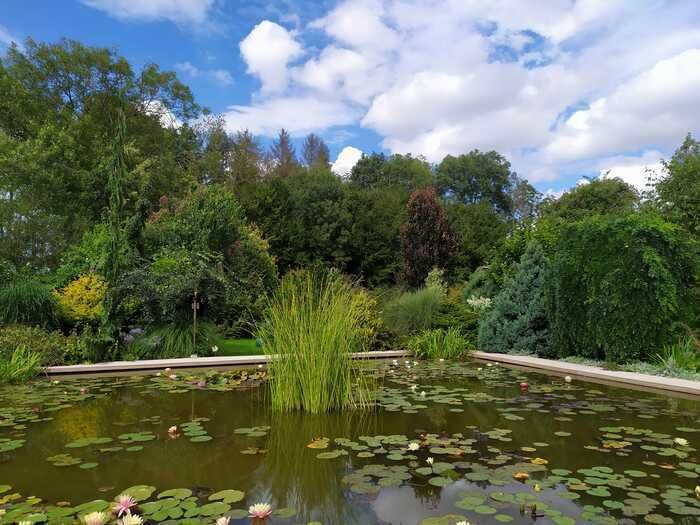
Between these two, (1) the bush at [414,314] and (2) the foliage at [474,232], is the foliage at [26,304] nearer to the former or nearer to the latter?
(1) the bush at [414,314]

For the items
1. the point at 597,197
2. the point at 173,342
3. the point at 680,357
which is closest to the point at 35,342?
the point at 173,342

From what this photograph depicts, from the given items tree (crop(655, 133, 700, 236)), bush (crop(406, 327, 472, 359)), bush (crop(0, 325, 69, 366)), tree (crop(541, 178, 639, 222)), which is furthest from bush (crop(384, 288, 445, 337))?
tree (crop(541, 178, 639, 222))

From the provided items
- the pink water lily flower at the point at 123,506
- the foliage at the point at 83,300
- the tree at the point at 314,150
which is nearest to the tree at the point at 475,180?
the tree at the point at 314,150

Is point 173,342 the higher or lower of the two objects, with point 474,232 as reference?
lower

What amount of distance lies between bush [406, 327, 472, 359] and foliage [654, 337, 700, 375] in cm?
270

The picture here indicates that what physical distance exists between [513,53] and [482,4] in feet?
5.99

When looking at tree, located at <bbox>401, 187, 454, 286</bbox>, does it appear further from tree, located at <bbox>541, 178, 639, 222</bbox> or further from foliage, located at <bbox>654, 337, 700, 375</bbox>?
foliage, located at <bbox>654, 337, 700, 375</bbox>

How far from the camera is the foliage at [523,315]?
7793mm

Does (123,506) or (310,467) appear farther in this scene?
(310,467)

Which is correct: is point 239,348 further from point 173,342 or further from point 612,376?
point 612,376

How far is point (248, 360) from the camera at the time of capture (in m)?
6.84

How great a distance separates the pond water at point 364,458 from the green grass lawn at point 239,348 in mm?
3477

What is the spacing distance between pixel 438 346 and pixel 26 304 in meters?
6.14

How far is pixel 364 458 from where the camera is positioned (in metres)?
2.70
